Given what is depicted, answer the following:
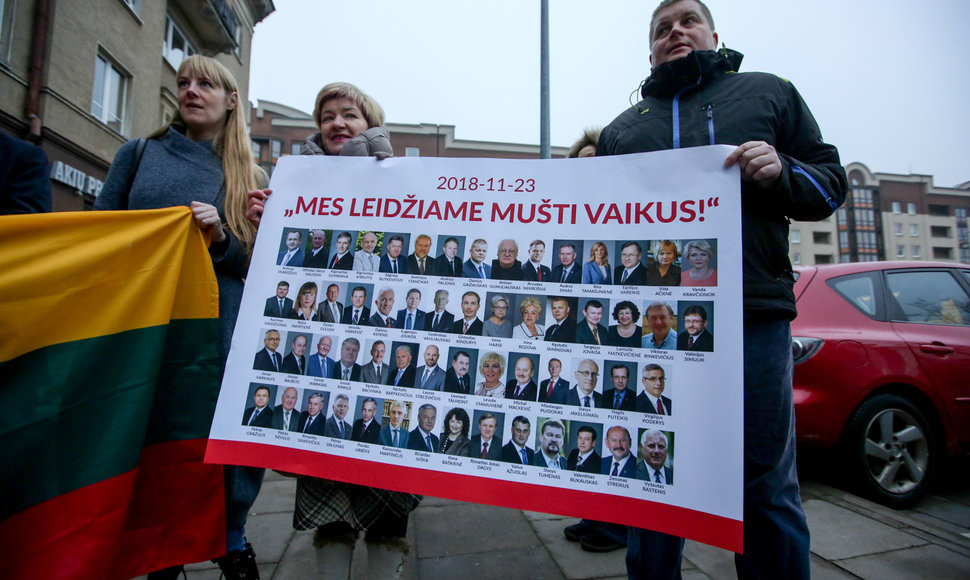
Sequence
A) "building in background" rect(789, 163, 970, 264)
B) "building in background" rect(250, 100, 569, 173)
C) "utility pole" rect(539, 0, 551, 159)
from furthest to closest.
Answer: "building in background" rect(789, 163, 970, 264), "building in background" rect(250, 100, 569, 173), "utility pole" rect(539, 0, 551, 159)

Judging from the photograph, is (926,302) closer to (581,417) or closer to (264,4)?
(581,417)

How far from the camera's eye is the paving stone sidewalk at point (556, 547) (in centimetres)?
216

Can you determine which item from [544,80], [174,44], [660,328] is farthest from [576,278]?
[174,44]

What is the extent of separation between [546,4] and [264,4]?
66.6 feet

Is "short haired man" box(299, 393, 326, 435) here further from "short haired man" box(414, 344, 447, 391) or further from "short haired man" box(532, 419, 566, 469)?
"short haired man" box(532, 419, 566, 469)

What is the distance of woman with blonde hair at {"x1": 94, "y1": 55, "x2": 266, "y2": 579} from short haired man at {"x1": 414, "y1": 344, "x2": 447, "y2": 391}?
0.72 m

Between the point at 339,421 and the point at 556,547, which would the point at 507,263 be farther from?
the point at 556,547

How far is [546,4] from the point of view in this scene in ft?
17.7

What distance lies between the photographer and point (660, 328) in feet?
3.92

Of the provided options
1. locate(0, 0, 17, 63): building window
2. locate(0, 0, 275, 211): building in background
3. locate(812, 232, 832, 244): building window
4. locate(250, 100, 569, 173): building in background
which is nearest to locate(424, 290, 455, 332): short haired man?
locate(0, 0, 275, 211): building in background

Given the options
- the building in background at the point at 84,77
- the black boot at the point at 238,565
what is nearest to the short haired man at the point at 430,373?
the black boot at the point at 238,565

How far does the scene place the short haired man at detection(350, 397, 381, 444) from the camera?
133 centimetres

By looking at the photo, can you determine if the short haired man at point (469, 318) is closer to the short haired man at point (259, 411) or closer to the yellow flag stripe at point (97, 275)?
the short haired man at point (259, 411)

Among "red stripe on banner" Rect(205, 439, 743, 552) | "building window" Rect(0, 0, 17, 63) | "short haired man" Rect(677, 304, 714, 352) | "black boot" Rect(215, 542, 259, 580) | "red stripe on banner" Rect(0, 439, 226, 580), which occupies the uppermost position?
"building window" Rect(0, 0, 17, 63)
